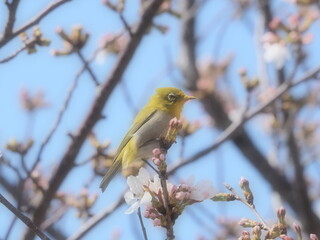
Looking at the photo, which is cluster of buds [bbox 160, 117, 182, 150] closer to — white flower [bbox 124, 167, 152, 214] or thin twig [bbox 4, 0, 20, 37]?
white flower [bbox 124, 167, 152, 214]

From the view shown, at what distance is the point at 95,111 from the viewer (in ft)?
11.6

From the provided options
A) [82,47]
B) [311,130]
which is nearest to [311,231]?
[311,130]

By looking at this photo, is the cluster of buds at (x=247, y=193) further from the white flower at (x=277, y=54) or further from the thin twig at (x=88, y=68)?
the white flower at (x=277, y=54)

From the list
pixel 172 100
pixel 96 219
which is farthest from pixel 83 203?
pixel 172 100

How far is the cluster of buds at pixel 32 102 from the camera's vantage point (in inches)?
223

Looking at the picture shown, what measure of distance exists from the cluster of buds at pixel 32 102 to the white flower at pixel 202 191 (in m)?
3.95

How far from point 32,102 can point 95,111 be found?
233 cm

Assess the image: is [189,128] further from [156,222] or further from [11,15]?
[156,222]

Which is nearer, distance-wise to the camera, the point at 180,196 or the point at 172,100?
the point at 180,196

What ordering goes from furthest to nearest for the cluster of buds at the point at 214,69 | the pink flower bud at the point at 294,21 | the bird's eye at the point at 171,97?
the cluster of buds at the point at 214,69
the pink flower bud at the point at 294,21
the bird's eye at the point at 171,97

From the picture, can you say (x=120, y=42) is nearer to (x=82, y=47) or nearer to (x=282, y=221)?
(x=82, y=47)

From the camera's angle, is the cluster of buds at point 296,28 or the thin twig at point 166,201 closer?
the thin twig at point 166,201

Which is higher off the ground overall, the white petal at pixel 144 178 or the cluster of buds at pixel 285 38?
the white petal at pixel 144 178

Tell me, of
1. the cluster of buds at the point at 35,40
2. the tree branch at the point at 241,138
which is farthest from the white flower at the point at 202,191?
the tree branch at the point at 241,138
